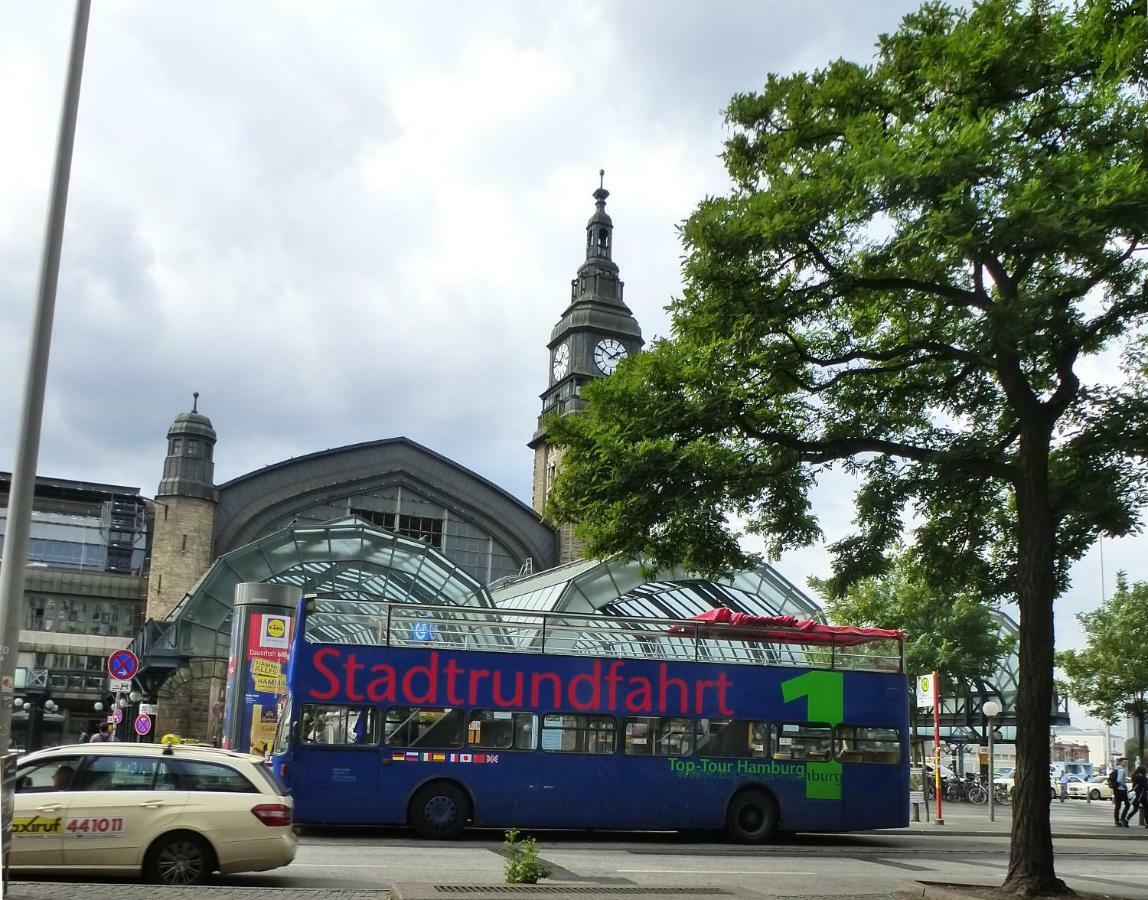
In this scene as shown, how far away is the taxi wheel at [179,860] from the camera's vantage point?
12.1 metres

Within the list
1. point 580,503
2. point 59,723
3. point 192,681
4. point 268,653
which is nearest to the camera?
point 580,503

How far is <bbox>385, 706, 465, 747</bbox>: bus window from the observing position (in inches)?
760

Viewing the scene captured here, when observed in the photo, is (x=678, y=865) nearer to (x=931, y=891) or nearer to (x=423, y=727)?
(x=931, y=891)

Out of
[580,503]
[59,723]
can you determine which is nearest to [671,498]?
[580,503]

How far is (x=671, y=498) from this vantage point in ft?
48.3

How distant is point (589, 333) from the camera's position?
69812mm

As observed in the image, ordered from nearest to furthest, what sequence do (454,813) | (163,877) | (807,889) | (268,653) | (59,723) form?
(163,877) < (807,889) < (454,813) < (268,653) < (59,723)

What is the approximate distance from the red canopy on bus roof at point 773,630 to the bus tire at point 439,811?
14.6 ft

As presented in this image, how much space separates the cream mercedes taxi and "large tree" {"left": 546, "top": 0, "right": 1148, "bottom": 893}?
5366 mm

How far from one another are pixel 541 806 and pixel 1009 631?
110 feet

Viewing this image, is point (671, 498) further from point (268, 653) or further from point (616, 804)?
point (268, 653)

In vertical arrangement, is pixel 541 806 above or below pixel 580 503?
below

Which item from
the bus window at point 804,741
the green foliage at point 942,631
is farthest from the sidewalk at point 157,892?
the green foliage at point 942,631

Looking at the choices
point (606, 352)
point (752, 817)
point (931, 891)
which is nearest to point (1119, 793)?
point (752, 817)
